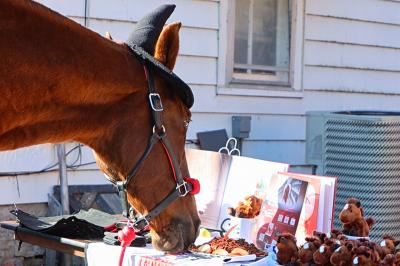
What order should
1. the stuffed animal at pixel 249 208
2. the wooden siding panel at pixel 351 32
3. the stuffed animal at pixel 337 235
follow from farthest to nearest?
the wooden siding panel at pixel 351 32, the stuffed animal at pixel 249 208, the stuffed animal at pixel 337 235

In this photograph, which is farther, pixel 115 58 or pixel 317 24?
pixel 317 24

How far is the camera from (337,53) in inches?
294

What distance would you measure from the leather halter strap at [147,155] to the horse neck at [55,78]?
0.06 meters

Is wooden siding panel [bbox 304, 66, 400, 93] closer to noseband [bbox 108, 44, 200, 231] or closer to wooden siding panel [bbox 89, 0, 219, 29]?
wooden siding panel [bbox 89, 0, 219, 29]

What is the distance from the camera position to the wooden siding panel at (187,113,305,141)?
6.35 meters

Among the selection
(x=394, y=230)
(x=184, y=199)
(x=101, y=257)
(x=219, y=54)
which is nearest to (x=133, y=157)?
(x=184, y=199)

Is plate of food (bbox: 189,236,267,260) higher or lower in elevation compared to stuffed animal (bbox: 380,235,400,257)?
lower

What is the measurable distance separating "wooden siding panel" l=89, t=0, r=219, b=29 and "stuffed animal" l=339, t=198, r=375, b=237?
10.5 ft

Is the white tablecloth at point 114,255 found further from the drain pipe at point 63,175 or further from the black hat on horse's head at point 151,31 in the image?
the drain pipe at point 63,175

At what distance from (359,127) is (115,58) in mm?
2742

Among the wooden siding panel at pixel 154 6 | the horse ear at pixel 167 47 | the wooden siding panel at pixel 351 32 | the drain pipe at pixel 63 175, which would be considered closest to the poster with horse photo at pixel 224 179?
the horse ear at pixel 167 47

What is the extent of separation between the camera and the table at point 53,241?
3469mm

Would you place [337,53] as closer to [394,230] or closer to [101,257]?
→ [394,230]

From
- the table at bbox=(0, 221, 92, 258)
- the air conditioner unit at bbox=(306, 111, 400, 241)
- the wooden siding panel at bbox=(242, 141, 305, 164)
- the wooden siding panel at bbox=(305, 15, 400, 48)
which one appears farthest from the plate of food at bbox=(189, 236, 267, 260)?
the wooden siding panel at bbox=(305, 15, 400, 48)
